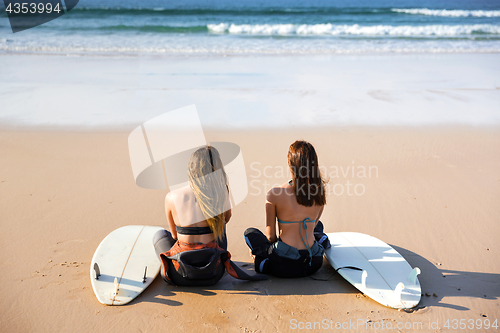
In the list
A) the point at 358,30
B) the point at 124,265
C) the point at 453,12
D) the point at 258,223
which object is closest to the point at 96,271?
the point at 124,265

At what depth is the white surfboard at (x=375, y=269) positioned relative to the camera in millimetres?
2822

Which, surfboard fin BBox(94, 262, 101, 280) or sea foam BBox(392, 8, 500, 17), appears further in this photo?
sea foam BBox(392, 8, 500, 17)

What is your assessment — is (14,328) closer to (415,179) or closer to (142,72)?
(415,179)

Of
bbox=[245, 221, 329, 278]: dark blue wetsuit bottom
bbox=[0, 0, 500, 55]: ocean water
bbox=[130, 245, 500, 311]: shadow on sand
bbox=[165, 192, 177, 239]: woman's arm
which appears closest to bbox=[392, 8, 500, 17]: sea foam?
bbox=[0, 0, 500, 55]: ocean water

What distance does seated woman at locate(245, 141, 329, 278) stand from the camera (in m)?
2.85

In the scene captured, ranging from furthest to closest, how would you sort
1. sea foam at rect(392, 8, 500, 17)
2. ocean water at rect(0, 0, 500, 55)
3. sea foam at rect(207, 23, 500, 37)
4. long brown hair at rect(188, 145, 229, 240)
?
sea foam at rect(392, 8, 500, 17)
sea foam at rect(207, 23, 500, 37)
ocean water at rect(0, 0, 500, 55)
long brown hair at rect(188, 145, 229, 240)

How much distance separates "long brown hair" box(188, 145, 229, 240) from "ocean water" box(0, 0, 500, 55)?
424 inches

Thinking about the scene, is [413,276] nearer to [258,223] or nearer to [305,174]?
[305,174]

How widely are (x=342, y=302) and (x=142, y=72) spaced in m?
8.44

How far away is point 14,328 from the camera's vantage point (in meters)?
2.59

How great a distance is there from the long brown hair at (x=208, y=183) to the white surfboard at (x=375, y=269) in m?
1.18

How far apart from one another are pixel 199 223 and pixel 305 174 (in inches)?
34.7

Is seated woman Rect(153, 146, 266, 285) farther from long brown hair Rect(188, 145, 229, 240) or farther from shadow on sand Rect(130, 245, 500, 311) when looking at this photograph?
shadow on sand Rect(130, 245, 500, 311)

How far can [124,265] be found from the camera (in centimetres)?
313
